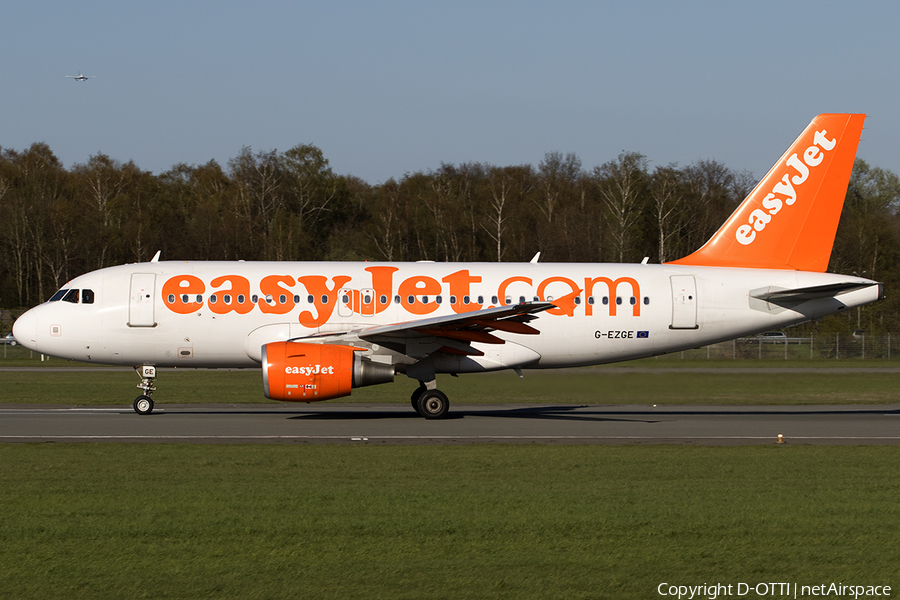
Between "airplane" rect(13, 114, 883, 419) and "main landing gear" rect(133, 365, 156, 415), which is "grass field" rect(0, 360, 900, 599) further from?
"main landing gear" rect(133, 365, 156, 415)

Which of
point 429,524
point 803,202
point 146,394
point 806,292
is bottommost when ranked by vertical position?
point 429,524

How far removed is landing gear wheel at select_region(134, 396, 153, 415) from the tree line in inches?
1668

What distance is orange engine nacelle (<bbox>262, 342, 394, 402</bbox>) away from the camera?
1961 centimetres

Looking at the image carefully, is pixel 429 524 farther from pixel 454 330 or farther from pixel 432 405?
pixel 432 405

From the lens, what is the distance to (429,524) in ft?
30.7

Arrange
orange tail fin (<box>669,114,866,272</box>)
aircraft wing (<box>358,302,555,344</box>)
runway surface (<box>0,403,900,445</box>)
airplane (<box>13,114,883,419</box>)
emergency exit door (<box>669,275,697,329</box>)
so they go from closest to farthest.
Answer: runway surface (<box>0,403,900,445</box>) → aircraft wing (<box>358,302,555,344</box>) → airplane (<box>13,114,883,419</box>) → emergency exit door (<box>669,275,697,329</box>) → orange tail fin (<box>669,114,866,272</box>)

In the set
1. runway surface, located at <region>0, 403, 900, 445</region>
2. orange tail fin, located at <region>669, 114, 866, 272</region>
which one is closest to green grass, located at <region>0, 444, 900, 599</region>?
runway surface, located at <region>0, 403, 900, 445</region>

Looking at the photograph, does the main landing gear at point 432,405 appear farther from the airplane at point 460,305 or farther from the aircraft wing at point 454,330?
the aircraft wing at point 454,330

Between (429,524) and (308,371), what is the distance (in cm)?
1076

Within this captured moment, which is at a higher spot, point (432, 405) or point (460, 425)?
point (432, 405)

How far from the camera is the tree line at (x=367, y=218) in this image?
2591 inches

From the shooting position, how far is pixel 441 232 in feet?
244

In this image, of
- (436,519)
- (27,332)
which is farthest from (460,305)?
(436,519)

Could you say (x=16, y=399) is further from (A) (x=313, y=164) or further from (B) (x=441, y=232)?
(A) (x=313, y=164)
